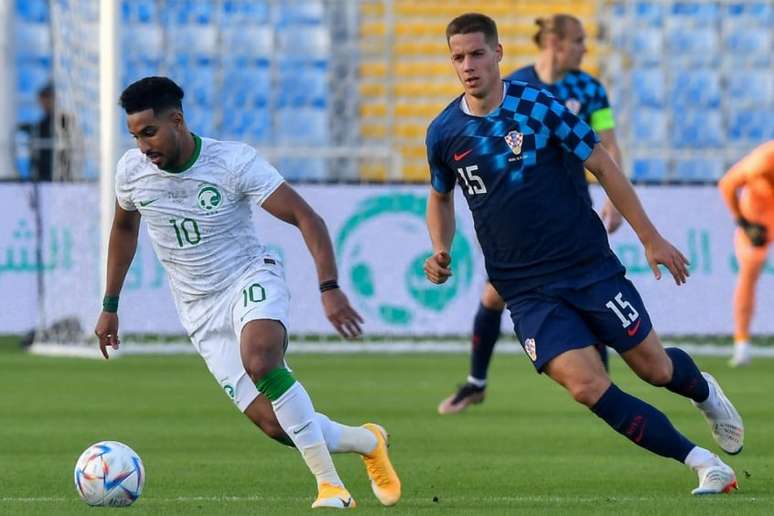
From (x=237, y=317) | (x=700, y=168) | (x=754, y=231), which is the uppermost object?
(x=237, y=317)

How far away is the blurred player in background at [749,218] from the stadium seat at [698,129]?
18.0 feet

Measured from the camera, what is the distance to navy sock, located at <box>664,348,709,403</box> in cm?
705

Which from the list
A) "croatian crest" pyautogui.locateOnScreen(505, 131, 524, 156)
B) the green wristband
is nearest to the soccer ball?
the green wristband

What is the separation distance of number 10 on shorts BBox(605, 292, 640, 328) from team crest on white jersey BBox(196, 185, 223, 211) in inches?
63.2

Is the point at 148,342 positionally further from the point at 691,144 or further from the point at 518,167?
the point at 518,167

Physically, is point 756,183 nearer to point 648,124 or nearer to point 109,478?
point 648,124

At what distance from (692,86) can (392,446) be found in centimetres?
1256

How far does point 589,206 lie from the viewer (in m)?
7.14

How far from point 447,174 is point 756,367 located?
8279 millimetres

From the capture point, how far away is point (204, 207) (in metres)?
6.88

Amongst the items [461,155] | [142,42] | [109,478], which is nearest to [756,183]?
[142,42]

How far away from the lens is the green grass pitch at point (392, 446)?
22.2 feet

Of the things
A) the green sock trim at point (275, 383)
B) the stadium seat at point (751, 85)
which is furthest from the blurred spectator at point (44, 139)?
the green sock trim at point (275, 383)

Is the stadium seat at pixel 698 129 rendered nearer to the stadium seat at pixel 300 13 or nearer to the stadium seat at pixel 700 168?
the stadium seat at pixel 700 168
